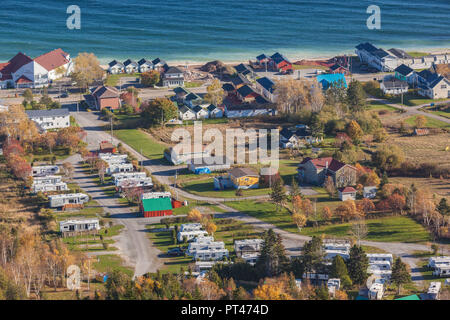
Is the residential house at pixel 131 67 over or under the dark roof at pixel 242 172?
over

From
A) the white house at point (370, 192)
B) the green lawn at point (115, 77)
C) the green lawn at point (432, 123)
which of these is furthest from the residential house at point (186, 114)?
the white house at point (370, 192)

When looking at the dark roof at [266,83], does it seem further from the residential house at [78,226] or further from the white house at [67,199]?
the residential house at [78,226]

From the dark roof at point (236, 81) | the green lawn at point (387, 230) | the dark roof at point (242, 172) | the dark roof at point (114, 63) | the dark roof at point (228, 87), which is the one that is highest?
the dark roof at point (114, 63)

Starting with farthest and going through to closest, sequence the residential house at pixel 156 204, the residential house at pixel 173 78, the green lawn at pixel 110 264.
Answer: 1. the residential house at pixel 173 78
2. the residential house at pixel 156 204
3. the green lawn at pixel 110 264

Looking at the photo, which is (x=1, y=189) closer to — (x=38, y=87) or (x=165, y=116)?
(x=165, y=116)

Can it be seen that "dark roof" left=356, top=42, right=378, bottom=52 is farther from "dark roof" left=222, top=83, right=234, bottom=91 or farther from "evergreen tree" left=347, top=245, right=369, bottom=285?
"evergreen tree" left=347, top=245, right=369, bottom=285

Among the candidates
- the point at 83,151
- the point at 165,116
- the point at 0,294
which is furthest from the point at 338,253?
the point at 165,116
